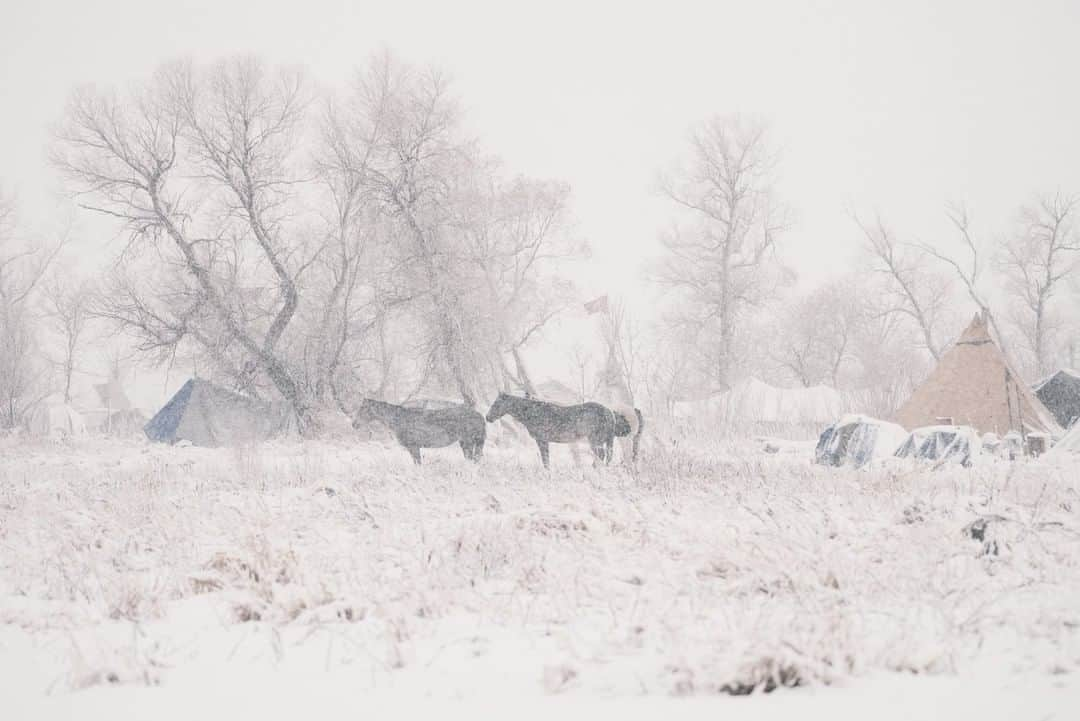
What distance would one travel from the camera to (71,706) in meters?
2.40

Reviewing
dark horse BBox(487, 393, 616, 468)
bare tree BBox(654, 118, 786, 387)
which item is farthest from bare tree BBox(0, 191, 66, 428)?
bare tree BBox(654, 118, 786, 387)

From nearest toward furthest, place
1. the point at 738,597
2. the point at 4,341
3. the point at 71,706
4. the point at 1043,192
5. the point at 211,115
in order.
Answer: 1. the point at 71,706
2. the point at 738,597
3. the point at 211,115
4. the point at 4,341
5. the point at 1043,192

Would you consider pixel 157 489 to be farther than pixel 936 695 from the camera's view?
Yes

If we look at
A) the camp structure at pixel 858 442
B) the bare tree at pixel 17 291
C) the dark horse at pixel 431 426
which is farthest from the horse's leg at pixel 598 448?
the bare tree at pixel 17 291

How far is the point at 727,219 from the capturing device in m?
31.7

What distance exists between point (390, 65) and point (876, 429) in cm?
1685

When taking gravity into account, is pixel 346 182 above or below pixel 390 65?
below

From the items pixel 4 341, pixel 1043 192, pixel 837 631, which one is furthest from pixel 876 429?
pixel 4 341

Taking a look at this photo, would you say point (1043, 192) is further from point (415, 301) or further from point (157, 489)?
point (157, 489)

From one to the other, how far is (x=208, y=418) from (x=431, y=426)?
1354 cm

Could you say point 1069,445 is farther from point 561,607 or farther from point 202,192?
point 202,192

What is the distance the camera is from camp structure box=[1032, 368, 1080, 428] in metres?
15.5

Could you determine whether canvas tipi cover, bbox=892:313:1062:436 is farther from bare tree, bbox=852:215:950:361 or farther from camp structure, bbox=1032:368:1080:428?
bare tree, bbox=852:215:950:361

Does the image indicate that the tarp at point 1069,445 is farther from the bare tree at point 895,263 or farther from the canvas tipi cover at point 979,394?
the bare tree at point 895,263
